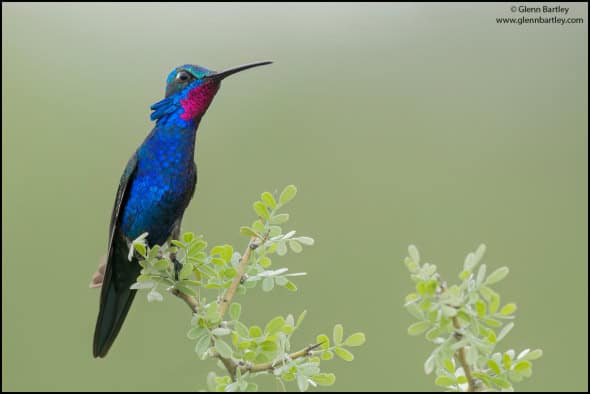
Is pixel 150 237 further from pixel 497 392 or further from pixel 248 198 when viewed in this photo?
pixel 248 198

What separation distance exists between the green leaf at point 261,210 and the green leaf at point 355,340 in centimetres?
27

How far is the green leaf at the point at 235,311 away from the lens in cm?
122

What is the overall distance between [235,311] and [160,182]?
1.07 meters

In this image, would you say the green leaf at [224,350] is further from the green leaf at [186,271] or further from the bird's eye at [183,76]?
the bird's eye at [183,76]

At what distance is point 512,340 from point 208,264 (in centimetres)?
398

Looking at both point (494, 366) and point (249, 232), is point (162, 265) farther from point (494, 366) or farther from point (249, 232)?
point (494, 366)

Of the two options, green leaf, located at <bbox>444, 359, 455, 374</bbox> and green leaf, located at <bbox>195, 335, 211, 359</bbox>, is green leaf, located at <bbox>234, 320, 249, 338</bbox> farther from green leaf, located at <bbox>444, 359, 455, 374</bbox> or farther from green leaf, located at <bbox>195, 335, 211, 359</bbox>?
green leaf, located at <bbox>444, 359, 455, 374</bbox>

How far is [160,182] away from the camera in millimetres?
2219

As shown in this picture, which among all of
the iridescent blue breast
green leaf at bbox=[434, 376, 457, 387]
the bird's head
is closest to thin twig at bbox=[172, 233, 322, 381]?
green leaf at bbox=[434, 376, 457, 387]

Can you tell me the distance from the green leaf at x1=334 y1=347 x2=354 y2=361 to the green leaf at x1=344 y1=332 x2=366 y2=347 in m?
0.02

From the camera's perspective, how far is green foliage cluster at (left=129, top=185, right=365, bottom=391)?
112 centimetres

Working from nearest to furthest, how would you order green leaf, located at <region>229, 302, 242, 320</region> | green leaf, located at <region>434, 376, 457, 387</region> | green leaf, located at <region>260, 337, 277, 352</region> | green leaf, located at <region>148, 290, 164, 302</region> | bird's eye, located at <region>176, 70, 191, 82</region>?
1. green leaf, located at <region>434, 376, 457, 387</region>
2. green leaf, located at <region>260, 337, 277, 352</region>
3. green leaf, located at <region>229, 302, 242, 320</region>
4. green leaf, located at <region>148, 290, 164, 302</region>
5. bird's eye, located at <region>176, 70, 191, 82</region>

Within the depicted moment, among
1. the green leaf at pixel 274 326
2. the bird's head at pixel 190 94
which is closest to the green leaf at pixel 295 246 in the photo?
the green leaf at pixel 274 326

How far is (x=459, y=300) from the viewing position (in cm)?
91
